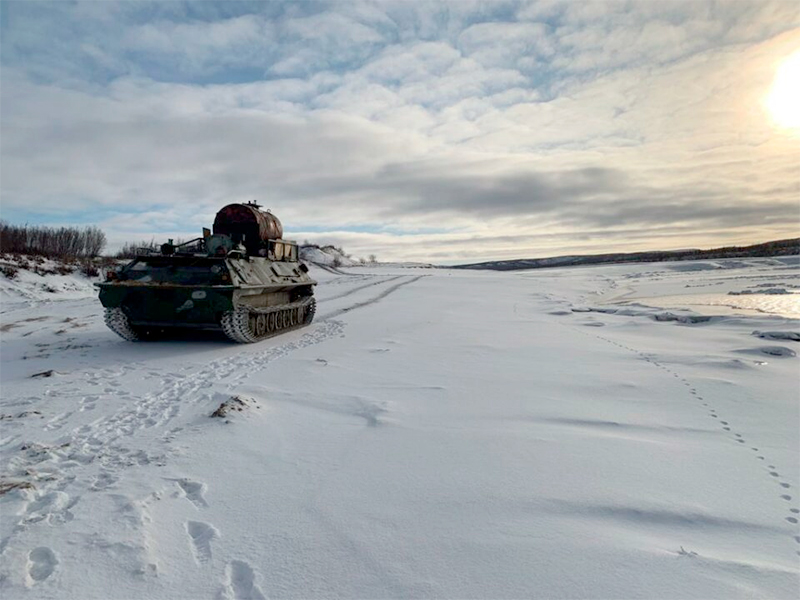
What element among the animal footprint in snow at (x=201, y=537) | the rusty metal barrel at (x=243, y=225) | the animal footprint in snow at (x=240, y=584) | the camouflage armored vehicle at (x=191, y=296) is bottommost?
the animal footprint in snow at (x=240, y=584)

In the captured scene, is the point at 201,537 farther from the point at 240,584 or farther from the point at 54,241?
the point at 54,241

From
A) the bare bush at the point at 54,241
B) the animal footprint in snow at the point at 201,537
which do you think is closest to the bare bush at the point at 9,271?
the bare bush at the point at 54,241

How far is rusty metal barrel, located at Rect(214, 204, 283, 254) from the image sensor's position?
12.1m

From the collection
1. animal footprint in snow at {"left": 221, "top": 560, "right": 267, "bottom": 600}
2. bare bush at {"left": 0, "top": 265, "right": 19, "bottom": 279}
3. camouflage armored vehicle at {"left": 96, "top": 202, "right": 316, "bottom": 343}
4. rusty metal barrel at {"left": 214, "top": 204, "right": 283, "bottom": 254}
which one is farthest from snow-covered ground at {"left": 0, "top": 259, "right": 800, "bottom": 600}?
Answer: bare bush at {"left": 0, "top": 265, "right": 19, "bottom": 279}

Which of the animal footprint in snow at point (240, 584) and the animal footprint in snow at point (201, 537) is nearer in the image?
the animal footprint in snow at point (240, 584)

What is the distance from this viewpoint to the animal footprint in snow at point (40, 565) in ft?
7.42

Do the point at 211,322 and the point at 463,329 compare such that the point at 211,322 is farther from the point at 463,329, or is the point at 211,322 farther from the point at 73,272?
the point at 73,272

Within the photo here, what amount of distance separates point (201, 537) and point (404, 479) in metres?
1.19

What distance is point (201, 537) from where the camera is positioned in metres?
2.58

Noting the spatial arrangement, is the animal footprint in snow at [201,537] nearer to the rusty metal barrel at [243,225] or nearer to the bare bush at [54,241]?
Result: the rusty metal barrel at [243,225]

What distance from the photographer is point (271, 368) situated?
22.5ft

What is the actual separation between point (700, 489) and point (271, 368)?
5.06 m

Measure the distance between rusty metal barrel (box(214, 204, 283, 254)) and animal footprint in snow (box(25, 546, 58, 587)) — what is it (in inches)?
392

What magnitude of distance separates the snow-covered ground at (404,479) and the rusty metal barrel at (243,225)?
5.59 metres
